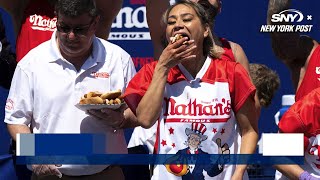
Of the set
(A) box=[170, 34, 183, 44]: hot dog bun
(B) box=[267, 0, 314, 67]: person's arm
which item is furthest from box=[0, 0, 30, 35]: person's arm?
(B) box=[267, 0, 314, 67]: person's arm

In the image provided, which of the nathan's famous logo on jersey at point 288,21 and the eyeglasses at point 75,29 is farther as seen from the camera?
the nathan's famous logo on jersey at point 288,21

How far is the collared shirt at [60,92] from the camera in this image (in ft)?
13.8

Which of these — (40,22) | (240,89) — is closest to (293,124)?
(240,89)

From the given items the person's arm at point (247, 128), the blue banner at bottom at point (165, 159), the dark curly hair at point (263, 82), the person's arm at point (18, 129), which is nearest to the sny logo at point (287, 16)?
the dark curly hair at point (263, 82)

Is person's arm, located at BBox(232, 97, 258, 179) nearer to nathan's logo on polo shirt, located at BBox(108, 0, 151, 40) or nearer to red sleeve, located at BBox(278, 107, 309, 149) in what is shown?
red sleeve, located at BBox(278, 107, 309, 149)

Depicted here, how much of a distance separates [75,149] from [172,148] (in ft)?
1.77

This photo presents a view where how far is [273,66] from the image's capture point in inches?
211

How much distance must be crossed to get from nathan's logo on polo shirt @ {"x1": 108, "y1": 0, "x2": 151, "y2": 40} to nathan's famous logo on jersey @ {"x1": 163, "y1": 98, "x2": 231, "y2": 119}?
145cm

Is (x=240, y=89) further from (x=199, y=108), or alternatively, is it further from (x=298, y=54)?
(x=298, y=54)

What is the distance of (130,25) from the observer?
539 centimetres

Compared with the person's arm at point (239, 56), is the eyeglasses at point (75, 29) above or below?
above

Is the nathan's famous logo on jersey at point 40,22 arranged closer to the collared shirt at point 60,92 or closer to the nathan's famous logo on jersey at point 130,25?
the collared shirt at point 60,92

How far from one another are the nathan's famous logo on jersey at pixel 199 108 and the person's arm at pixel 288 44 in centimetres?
126

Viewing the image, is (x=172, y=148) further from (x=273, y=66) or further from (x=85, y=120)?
(x=273, y=66)
